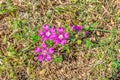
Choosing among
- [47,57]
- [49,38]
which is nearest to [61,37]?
[49,38]

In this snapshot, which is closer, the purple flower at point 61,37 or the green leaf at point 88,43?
the purple flower at point 61,37

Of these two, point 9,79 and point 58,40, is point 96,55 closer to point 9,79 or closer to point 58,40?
point 58,40

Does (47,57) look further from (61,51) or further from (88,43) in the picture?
(88,43)

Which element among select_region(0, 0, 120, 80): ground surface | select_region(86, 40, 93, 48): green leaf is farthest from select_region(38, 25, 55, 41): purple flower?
select_region(86, 40, 93, 48): green leaf

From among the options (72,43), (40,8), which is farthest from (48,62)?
(40,8)

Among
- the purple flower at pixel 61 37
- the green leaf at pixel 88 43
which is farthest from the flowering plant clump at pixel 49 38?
the green leaf at pixel 88 43

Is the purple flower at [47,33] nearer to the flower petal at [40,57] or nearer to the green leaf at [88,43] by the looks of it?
the flower petal at [40,57]
